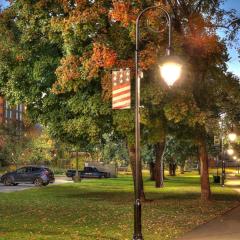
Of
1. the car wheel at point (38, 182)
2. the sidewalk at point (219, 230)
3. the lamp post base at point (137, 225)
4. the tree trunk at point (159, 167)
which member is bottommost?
the sidewalk at point (219, 230)

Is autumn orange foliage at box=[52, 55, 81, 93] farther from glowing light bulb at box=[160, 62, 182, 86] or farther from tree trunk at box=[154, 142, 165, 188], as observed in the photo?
tree trunk at box=[154, 142, 165, 188]

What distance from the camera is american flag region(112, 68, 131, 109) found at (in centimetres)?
1336

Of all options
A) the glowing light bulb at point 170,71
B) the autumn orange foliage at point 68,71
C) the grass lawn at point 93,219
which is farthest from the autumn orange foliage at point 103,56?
the glowing light bulb at point 170,71

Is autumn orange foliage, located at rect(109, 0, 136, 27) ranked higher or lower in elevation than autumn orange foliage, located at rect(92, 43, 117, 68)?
higher

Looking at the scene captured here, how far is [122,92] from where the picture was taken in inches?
531

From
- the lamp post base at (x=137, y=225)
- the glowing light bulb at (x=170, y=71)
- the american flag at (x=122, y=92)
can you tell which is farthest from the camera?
the american flag at (x=122, y=92)

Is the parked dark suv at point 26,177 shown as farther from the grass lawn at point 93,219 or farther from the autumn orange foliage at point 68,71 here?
the autumn orange foliage at point 68,71

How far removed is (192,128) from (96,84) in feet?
16.8

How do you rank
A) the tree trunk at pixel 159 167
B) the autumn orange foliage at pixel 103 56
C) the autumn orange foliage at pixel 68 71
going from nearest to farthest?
the autumn orange foliage at pixel 103 56 → the autumn orange foliage at pixel 68 71 → the tree trunk at pixel 159 167

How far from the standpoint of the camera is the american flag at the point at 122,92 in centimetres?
1336

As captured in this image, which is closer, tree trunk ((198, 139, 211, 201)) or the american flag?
the american flag

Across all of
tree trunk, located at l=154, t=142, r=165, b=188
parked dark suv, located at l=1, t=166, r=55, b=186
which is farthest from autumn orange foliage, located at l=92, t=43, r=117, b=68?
parked dark suv, located at l=1, t=166, r=55, b=186

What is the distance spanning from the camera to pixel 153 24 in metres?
22.9

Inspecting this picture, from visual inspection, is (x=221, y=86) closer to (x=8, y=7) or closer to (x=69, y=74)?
(x=69, y=74)
